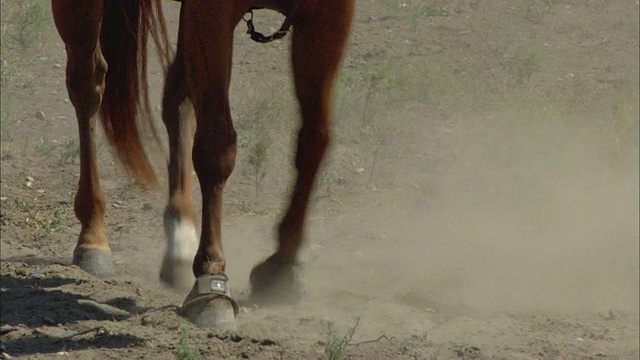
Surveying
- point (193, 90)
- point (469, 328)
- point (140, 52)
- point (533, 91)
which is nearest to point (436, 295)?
point (469, 328)

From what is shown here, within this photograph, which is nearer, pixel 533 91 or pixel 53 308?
pixel 53 308

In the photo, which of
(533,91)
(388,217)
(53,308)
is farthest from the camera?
(533,91)

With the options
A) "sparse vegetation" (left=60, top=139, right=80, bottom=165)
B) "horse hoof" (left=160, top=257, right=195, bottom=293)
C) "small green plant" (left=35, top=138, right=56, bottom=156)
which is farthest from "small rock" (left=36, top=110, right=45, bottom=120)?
"horse hoof" (left=160, top=257, right=195, bottom=293)

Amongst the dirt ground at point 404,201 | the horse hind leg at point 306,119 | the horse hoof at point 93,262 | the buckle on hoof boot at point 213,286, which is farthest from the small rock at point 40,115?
the buckle on hoof boot at point 213,286

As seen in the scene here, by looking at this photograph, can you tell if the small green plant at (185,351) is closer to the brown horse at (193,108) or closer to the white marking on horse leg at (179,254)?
the brown horse at (193,108)

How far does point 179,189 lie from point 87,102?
0.57m

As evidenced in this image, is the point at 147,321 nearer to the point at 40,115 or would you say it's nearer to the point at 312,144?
the point at 312,144

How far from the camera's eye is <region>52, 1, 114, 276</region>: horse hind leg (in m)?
5.11

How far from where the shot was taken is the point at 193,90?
4.25 meters

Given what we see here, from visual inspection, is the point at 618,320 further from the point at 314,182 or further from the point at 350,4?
the point at 350,4

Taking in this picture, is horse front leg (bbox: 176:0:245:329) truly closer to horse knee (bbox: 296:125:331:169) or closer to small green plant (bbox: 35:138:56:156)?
horse knee (bbox: 296:125:331:169)

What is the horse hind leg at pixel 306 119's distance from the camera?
4.68 meters

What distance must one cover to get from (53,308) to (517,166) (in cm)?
328

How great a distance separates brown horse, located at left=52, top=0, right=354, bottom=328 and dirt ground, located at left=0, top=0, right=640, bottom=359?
153 millimetres
